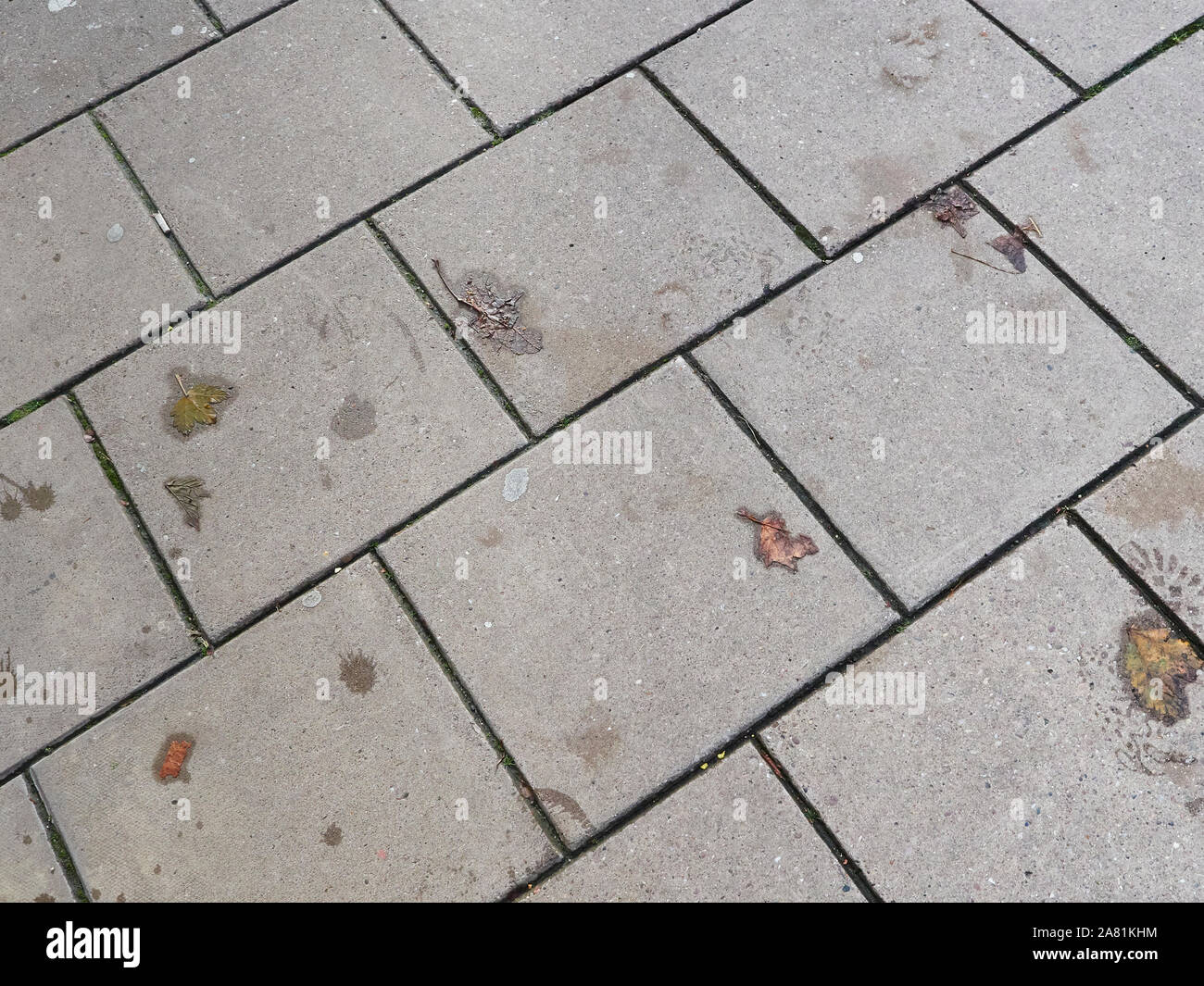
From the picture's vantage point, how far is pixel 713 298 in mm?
2764

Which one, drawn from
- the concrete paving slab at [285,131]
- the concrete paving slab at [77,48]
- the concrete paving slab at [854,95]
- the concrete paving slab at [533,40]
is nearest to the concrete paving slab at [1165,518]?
the concrete paving slab at [854,95]

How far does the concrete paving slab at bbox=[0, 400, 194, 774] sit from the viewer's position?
239 centimetres

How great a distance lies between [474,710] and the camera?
2342 mm

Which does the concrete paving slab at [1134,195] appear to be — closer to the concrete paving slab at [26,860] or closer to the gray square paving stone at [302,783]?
the gray square paving stone at [302,783]

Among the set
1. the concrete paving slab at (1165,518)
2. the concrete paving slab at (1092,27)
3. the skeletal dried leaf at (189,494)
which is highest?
the concrete paving slab at (1092,27)

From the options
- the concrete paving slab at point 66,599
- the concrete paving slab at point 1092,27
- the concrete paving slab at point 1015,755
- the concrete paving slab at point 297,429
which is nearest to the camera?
the concrete paving slab at point 1015,755

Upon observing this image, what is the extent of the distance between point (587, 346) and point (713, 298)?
1.31 feet

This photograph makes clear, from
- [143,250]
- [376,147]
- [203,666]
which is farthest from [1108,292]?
[143,250]

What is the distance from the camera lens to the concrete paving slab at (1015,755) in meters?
2.16

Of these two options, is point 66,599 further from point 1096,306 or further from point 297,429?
point 1096,306

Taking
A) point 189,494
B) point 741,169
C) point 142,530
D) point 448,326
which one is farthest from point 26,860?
point 741,169

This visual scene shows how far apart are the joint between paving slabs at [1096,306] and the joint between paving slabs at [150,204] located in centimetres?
234
